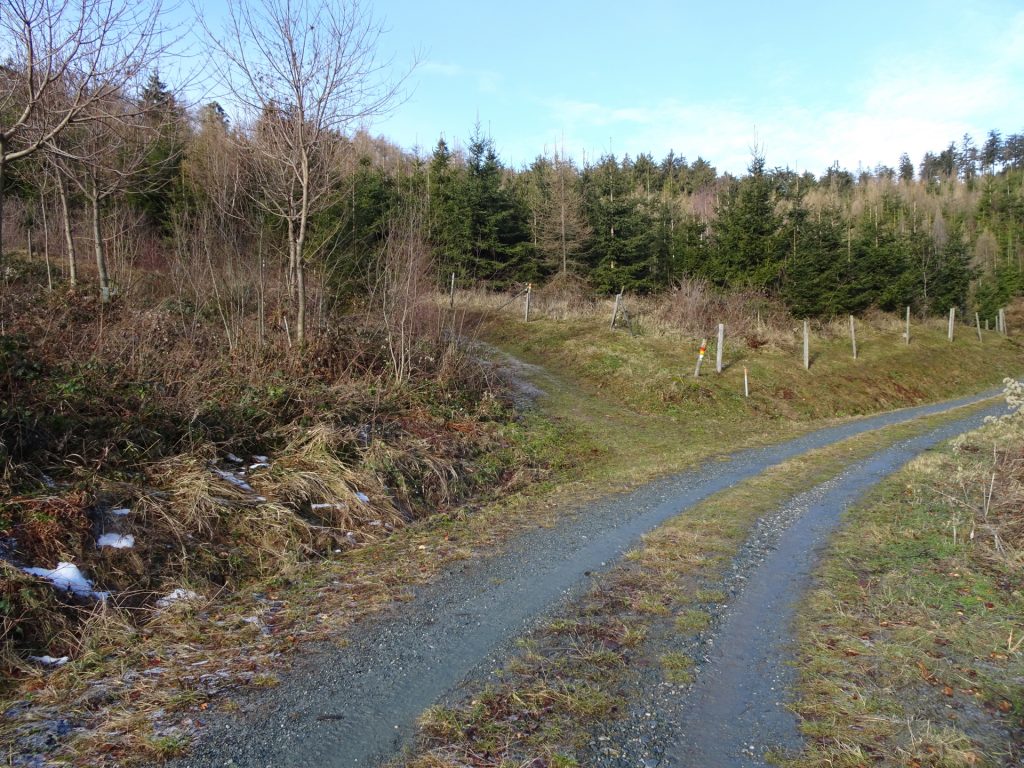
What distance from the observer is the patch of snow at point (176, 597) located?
4977mm

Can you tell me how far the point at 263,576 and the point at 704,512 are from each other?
5119mm

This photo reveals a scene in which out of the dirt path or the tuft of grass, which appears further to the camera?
the tuft of grass

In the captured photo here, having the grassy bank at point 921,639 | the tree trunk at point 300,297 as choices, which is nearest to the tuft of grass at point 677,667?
the grassy bank at point 921,639

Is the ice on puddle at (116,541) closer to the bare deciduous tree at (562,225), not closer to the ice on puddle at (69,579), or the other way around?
the ice on puddle at (69,579)

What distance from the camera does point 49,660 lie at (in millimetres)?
4145

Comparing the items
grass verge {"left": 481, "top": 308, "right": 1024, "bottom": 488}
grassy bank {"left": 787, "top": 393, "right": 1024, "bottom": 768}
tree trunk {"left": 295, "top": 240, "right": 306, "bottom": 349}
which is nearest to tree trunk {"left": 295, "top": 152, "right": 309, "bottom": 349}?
tree trunk {"left": 295, "top": 240, "right": 306, "bottom": 349}

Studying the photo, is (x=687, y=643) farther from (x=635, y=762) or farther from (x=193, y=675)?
(x=193, y=675)

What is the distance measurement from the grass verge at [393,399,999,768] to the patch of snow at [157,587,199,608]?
2708mm

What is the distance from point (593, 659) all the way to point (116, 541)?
4163 mm

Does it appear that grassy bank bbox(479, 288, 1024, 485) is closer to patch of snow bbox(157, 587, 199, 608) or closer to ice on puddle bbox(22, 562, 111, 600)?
patch of snow bbox(157, 587, 199, 608)

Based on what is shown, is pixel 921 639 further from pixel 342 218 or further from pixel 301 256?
pixel 342 218

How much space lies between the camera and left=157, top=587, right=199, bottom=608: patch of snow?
4.98 metres

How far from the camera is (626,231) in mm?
29969

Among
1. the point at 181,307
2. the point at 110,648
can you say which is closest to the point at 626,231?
the point at 181,307
